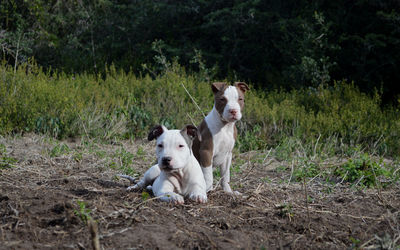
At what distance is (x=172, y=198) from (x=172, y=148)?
484 mm

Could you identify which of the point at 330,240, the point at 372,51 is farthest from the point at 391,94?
the point at 330,240

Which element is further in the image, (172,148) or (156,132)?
(156,132)

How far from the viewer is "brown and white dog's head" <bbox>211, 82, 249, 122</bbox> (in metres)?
4.57

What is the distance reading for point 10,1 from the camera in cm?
1485

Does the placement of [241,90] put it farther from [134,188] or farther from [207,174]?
[134,188]

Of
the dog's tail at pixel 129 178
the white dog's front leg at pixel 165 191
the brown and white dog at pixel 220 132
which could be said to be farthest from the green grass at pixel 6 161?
the brown and white dog at pixel 220 132

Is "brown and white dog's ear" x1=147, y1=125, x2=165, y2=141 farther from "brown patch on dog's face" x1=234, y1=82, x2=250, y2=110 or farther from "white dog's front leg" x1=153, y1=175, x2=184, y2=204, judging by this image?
"brown patch on dog's face" x1=234, y1=82, x2=250, y2=110

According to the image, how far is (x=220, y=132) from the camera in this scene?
4812mm

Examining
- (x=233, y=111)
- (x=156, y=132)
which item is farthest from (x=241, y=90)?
(x=156, y=132)

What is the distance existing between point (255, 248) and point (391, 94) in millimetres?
10688

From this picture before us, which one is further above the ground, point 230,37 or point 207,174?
point 230,37

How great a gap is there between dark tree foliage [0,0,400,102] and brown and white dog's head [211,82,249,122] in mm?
6832

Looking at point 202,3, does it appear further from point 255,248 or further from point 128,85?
point 255,248

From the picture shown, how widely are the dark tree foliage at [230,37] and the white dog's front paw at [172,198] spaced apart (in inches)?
306
